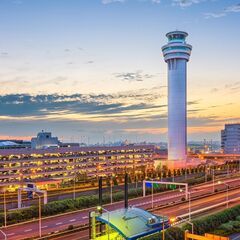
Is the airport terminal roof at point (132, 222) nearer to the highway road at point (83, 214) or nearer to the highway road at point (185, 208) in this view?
the highway road at point (185, 208)

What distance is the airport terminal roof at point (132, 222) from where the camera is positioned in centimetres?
3944

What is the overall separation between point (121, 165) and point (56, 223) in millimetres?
115047

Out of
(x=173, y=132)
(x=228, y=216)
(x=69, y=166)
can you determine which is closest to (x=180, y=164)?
(x=173, y=132)

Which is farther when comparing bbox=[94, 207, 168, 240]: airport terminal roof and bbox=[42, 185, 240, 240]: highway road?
bbox=[42, 185, 240, 240]: highway road

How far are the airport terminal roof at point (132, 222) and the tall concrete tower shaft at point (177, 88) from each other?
119 metres

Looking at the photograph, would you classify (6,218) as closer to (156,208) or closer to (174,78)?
(156,208)

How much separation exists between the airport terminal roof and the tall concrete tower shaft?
119 m

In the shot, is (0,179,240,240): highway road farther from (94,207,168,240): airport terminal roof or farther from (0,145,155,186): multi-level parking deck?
(0,145,155,186): multi-level parking deck

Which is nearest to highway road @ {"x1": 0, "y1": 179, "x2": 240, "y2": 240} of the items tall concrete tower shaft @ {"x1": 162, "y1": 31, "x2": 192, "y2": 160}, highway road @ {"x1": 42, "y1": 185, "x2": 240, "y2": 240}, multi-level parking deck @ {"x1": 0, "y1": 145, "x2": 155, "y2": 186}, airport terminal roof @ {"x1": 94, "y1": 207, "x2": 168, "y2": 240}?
highway road @ {"x1": 42, "y1": 185, "x2": 240, "y2": 240}

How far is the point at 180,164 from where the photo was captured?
16050 cm

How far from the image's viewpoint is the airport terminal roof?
3944cm

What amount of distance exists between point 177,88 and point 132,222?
123 metres

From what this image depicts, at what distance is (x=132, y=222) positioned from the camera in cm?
4094

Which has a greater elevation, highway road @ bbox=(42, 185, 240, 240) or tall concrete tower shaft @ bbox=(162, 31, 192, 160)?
tall concrete tower shaft @ bbox=(162, 31, 192, 160)
